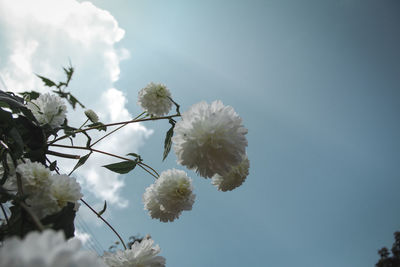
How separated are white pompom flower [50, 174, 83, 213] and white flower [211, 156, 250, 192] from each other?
530mm

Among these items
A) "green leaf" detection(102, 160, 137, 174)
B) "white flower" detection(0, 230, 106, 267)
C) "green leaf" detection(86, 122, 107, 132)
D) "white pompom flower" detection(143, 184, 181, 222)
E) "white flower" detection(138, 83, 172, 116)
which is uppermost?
"white flower" detection(138, 83, 172, 116)

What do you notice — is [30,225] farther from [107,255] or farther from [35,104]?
[35,104]

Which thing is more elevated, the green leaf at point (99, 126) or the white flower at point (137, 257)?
the green leaf at point (99, 126)

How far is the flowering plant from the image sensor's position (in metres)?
0.48

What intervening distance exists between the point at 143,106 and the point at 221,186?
611 millimetres

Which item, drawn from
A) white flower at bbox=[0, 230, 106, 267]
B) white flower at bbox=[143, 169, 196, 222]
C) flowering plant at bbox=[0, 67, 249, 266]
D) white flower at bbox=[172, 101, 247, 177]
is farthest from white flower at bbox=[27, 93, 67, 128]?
white flower at bbox=[0, 230, 106, 267]

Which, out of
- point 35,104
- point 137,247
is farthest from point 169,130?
point 35,104

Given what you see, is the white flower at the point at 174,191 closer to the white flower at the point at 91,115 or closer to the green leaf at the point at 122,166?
the green leaf at the point at 122,166

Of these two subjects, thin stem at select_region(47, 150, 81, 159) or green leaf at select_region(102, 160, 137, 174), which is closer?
thin stem at select_region(47, 150, 81, 159)

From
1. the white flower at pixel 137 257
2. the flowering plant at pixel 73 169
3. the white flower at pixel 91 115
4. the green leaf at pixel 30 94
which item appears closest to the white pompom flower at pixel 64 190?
the flowering plant at pixel 73 169

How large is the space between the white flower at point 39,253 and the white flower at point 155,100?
41.5 inches

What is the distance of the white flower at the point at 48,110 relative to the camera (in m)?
1.04

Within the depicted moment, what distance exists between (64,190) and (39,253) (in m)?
0.38

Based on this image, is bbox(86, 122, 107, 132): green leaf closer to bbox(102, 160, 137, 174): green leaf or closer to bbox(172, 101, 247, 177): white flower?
bbox(102, 160, 137, 174): green leaf
